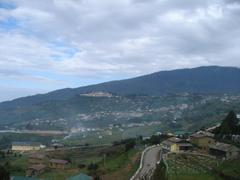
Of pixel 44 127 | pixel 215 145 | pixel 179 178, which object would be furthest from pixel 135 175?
pixel 44 127

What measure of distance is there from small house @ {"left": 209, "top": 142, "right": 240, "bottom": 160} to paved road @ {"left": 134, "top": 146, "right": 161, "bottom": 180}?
7797 millimetres

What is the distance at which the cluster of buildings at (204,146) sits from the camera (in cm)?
5268

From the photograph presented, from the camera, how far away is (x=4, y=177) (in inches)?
2037

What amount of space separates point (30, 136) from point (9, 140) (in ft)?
43.9

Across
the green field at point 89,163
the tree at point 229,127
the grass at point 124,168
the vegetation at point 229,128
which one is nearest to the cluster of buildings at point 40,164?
the green field at point 89,163

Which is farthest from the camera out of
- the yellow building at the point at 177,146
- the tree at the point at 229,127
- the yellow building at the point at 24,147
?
the yellow building at the point at 24,147

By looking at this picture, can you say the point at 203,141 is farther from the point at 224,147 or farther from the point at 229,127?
the point at 224,147

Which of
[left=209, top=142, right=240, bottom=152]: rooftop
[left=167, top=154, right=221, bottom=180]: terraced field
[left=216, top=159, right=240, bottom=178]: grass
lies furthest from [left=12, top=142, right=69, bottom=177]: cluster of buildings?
[left=216, top=159, right=240, bottom=178]: grass

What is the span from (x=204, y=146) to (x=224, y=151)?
27.9 ft

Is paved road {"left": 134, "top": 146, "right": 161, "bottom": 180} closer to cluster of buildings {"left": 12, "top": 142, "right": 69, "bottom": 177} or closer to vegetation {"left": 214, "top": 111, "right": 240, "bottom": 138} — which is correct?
vegetation {"left": 214, "top": 111, "right": 240, "bottom": 138}

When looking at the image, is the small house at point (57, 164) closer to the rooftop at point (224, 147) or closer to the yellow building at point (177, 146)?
the yellow building at point (177, 146)

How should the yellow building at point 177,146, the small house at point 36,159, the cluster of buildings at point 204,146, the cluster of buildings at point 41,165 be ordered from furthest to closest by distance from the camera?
the small house at point 36,159
the cluster of buildings at point 41,165
the yellow building at point 177,146
the cluster of buildings at point 204,146

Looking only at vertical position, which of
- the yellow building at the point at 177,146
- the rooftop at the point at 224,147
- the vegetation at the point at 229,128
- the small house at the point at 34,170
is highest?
the vegetation at the point at 229,128

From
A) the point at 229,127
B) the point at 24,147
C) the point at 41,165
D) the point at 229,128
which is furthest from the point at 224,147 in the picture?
the point at 24,147
